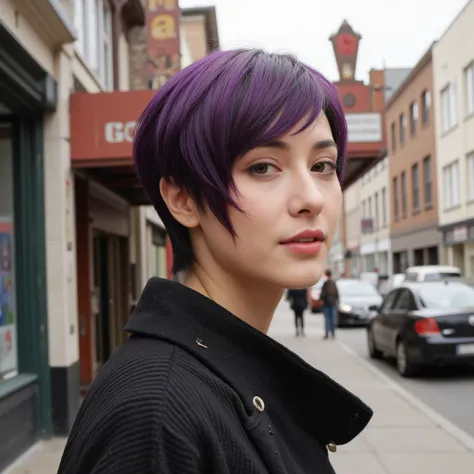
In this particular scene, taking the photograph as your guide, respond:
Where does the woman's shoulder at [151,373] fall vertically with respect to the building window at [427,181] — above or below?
A: below

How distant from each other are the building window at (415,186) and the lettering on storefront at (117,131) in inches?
1115

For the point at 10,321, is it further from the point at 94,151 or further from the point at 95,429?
the point at 95,429

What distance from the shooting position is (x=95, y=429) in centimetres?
87

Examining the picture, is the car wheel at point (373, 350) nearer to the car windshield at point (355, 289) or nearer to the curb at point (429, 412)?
the curb at point (429, 412)

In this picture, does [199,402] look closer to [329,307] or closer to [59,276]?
[59,276]

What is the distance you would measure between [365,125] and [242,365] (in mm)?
6161

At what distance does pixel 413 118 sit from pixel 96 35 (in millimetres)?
27055

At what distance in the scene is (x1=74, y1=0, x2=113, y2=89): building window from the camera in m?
8.11

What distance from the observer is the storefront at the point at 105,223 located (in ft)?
20.6

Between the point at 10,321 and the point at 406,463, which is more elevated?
the point at 10,321

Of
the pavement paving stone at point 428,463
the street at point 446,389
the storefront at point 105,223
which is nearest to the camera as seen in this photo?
the pavement paving stone at point 428,463

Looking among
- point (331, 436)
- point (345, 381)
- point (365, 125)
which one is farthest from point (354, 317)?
point (331, 436)

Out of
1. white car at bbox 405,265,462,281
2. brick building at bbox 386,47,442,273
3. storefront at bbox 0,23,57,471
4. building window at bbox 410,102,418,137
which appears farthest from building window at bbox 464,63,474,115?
storefront at bbox 0,23,57,471

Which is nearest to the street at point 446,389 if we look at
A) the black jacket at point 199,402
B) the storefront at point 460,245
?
the black jacket at point 199,402
